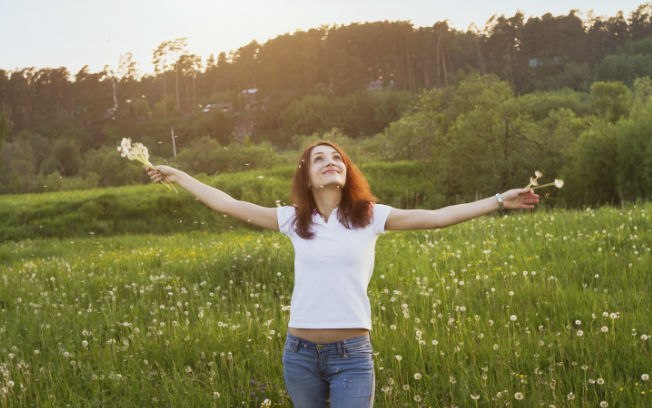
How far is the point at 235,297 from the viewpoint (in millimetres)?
9781

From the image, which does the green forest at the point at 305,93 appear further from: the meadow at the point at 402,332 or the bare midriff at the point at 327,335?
the bare midriff at the point at 327,335

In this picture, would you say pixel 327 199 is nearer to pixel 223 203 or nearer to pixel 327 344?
pixel 223 203

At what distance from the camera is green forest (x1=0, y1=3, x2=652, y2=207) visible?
53000mm

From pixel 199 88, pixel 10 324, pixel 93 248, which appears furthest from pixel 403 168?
pixel 199 88

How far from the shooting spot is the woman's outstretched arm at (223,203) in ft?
16.1

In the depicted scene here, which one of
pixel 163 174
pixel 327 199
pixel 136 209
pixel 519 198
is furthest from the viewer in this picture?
pixel 136 209

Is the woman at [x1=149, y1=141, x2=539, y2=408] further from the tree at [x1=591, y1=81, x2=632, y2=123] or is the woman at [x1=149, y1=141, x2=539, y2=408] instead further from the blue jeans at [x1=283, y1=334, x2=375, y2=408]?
the tree at [x1=591, y1=81, x2=632, y2=123]

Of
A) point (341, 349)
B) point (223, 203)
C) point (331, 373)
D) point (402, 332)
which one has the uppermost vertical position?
point (223, 203)

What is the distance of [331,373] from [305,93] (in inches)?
3773

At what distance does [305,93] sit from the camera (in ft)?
323

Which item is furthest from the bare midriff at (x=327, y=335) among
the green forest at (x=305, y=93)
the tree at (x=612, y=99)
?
the tree at (x=612, y=99)

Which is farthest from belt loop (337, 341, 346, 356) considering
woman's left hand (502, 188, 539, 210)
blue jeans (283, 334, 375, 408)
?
woman's left hand (502, 188, 539, 210)

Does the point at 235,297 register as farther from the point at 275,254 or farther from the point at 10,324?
the point at 10,324

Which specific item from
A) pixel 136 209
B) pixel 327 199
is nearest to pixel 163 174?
pixel 327 199
